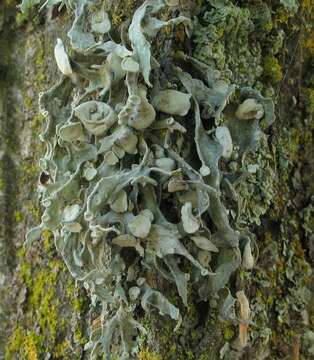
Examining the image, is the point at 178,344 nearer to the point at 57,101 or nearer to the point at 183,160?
the point at 183,160

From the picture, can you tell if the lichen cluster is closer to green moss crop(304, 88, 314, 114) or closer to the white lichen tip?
the white lichen tip

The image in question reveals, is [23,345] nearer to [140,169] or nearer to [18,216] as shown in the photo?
[18,216]

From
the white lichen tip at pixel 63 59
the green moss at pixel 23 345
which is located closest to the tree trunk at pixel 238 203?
the green moss at pixel 23 345

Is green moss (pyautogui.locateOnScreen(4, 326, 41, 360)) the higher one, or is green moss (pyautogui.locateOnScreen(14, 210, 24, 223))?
green moss (pyautogui.locateOnScreen(14, 210, 24, 223))

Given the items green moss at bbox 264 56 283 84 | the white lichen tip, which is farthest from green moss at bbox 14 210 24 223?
green moss at bbox 264 56 283 84

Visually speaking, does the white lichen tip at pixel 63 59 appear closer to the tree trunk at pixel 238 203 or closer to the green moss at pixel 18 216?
the tree trunk at pixel 238 203

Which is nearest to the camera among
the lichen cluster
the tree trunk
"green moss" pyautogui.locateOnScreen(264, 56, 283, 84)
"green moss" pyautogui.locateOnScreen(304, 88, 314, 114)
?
the lichen cluster
